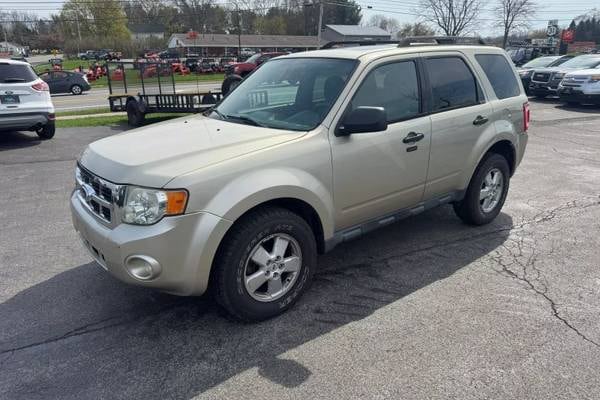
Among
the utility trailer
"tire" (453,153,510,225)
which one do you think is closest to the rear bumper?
the utility trailer

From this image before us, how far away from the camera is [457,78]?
4.51 metres

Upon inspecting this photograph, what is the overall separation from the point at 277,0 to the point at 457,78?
98.6m

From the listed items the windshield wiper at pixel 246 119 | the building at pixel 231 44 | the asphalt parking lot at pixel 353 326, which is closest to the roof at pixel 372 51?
the windshield wiper at pixel 246 119

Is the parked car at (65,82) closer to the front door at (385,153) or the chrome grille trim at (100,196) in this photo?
the chrome grille trim at (100,196)

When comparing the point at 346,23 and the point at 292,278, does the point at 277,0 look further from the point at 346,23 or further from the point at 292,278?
the point at 292,278

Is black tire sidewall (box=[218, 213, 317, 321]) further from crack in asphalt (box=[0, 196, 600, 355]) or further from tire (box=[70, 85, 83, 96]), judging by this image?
tire (box=[70, 85, 83, 96])

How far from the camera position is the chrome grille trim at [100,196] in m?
2.91

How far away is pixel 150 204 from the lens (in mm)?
2809

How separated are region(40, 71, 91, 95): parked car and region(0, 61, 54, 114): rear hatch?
18.7 metres

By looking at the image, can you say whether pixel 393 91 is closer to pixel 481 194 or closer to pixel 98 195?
pixel 481 194

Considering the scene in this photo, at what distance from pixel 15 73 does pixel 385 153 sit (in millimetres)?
8555

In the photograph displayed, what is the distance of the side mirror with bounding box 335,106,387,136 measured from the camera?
3.32m

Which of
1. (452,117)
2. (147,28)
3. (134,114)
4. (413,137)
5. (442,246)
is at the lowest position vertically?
(442,246)

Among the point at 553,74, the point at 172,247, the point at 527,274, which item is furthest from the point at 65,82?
the point at 527,274
